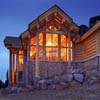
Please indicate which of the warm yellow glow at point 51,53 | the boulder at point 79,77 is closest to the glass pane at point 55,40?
the warm yellow glow at point 51,53

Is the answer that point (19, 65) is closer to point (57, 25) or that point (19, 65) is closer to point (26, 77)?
point (26, 77)

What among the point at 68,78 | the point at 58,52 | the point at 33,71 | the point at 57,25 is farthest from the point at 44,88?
the point at 57,25

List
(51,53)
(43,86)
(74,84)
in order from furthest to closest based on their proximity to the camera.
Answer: (51,53)
(43,86)
(74,84)

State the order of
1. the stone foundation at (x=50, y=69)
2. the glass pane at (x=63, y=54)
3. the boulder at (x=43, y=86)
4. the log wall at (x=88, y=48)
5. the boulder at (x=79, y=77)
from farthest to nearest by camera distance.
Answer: the glass pane at (x=63, y=54) < the stone foundation at (x=50, y=69) < the log wall at (x=88, y=48) < the boulder at (x=79, y=77) < the boulder at (x=43, y=86)

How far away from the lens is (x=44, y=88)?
42.3 ft

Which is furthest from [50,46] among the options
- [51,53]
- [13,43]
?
[13,43]

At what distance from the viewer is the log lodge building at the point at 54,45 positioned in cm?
1492

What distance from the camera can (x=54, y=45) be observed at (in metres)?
16.6

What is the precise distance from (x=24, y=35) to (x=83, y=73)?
6098 millimetres

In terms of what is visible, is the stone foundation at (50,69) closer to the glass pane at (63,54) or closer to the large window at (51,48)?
the glass pane at (63,54)

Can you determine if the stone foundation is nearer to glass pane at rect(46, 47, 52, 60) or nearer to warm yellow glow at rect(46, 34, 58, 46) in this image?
glass pane at rect(46, 47, 52, 60)

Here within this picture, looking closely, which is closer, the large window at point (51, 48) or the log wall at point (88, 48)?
the log wall at point (88, 48)

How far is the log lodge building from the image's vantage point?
14.9m

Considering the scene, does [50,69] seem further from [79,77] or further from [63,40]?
[79,77]
